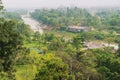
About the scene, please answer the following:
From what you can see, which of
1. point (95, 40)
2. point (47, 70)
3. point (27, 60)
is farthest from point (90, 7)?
point (47, 70)

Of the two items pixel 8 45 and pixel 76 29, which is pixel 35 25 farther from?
pixel 8 45

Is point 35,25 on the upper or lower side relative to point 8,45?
lower

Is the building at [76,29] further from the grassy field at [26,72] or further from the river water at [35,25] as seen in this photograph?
the grassy field at [26,72]

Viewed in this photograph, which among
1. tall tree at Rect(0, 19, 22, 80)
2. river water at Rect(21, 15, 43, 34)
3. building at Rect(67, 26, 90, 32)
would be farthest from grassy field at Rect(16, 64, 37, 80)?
river water at Rect(21, 15, 43, 34)

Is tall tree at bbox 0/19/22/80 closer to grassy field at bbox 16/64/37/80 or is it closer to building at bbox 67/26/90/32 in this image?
grassy field at bbox 16/64/37/80

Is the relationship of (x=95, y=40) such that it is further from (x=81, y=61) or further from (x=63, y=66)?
(x=63, y=66)

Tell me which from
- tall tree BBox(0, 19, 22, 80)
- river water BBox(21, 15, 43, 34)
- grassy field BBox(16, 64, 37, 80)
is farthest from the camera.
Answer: river water BBox(21, 15, 43, 34)

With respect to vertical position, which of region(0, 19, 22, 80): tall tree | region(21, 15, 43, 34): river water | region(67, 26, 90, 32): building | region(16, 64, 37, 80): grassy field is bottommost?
region(21, 15, 43, 34): river water

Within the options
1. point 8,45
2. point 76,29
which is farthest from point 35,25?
point 8,45

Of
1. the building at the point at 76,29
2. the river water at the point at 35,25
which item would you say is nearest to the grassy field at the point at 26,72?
the building at the point at 76,29

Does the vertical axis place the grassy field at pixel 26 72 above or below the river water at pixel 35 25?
above

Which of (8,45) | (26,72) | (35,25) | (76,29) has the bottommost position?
(35,25)
